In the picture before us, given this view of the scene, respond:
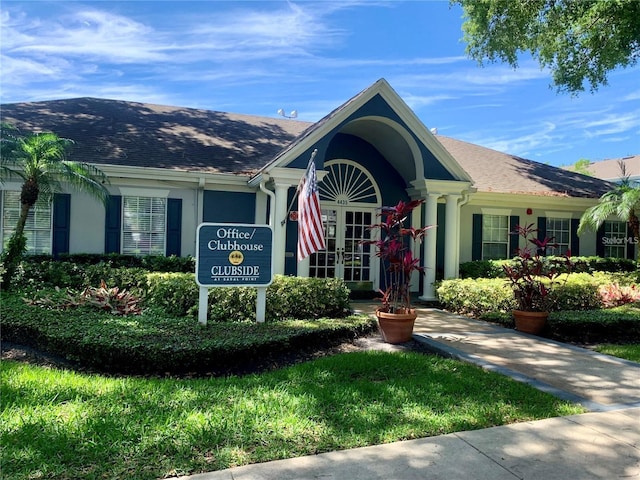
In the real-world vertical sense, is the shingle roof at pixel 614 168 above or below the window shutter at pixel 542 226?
above

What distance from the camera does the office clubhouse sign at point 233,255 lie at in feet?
21.5

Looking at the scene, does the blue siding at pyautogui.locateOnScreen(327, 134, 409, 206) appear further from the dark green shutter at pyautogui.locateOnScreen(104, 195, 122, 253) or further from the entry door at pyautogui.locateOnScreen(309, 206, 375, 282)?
the dark green shutter at pyautogui.locateOnScreen(104, 195, 122, 253)

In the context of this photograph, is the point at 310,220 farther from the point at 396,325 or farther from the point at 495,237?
the point at 495,237

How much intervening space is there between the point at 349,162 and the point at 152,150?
5.09m

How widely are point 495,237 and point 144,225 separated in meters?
10.1

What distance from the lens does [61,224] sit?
1012 centimetres

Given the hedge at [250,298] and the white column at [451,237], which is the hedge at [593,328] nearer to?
the white column at [451,237]

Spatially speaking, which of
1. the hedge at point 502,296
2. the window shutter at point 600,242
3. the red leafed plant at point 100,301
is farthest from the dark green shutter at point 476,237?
the red leafed plant at point 100,301

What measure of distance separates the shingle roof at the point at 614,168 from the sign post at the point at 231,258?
101 feet

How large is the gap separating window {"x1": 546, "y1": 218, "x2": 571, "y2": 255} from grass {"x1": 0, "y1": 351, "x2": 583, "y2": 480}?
35.0 feet

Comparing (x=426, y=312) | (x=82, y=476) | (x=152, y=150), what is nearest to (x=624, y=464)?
(x=82, y=476)

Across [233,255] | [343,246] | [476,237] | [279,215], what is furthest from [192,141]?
[476,237]

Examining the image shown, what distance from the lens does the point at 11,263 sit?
870 cm

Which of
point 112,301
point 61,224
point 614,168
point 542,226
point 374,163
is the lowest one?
point 112,301
